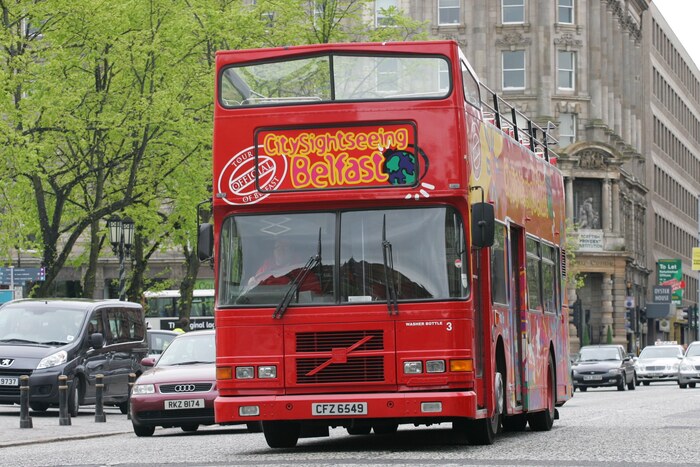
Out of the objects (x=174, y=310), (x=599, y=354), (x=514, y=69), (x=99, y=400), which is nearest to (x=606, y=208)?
(x=514, y=69)

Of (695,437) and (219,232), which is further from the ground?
(219,232)

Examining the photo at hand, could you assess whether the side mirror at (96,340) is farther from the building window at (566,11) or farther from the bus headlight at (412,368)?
the building window at (566,11)

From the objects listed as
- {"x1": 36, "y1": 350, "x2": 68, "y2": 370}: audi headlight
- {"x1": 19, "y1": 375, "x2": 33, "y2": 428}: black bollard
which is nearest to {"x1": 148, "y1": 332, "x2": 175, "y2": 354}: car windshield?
{"x1": 36, "y1": 350, "x2": 68, "y2": 370}: audi headlight

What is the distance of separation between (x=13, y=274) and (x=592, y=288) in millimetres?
52193

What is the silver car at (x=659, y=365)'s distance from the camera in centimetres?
6166

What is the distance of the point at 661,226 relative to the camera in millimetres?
120812

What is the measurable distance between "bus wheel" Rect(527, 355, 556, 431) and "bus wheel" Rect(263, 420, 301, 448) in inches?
194

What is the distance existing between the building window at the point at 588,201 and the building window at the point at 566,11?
28.9 feet

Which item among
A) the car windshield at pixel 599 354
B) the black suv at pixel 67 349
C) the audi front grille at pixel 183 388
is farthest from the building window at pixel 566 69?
the audi front grille at pixel 183 388

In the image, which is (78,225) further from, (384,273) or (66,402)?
(384,273)

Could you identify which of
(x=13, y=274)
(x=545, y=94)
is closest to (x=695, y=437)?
(x=13, y=274)

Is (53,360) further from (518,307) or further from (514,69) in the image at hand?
(514,69)

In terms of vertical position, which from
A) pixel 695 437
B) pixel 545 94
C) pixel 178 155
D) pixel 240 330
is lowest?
pixel 695 437

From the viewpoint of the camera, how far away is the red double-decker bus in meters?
16.1
